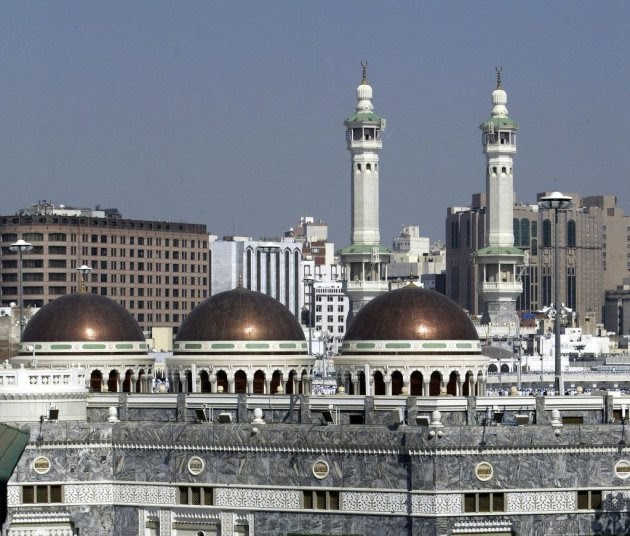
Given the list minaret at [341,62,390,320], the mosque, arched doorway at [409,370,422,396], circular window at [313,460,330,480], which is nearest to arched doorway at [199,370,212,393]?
the mosque

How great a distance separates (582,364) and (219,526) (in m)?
116

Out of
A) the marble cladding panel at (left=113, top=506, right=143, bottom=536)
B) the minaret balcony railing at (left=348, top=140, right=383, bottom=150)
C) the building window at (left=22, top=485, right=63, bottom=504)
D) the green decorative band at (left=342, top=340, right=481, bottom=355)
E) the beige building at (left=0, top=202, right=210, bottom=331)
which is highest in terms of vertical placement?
the minaret balcony railing at (left=348, top=140, right=383, bottom=150)

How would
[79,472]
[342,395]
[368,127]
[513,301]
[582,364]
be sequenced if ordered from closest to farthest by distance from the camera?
[79,472] < [342,395] < [368,127] < [513,301] < [582,364]

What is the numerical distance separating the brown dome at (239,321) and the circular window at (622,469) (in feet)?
49.6

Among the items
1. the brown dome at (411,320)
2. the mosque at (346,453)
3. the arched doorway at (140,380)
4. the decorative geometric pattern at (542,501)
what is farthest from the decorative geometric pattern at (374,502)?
the arched doorway at (140,380)

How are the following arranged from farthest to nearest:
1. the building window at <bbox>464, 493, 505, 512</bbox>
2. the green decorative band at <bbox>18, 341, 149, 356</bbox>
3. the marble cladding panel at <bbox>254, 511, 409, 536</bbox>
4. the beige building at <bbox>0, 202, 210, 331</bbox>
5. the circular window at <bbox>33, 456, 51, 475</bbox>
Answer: the beige building at <bbox>0, 202, 210, 331</bbox>, the green decorative band at <bbox>18, 341, 149, 356</bbox>, the circular window at <bbox>33, 456, 51, 475</bbox>, the marble cladding panel at <bbox>254, 511, 409, 536</bbox>, the building window at <bbox>464, 493, 505, 512</bbox>

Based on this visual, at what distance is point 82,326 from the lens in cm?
6488

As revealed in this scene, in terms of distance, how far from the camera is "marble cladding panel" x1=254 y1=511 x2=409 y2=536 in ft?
164

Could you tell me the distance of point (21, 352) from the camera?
2576 inches

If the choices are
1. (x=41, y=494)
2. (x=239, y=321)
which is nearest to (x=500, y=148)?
(x=239, y=321)

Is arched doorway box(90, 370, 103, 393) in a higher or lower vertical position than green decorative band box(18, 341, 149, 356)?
lower

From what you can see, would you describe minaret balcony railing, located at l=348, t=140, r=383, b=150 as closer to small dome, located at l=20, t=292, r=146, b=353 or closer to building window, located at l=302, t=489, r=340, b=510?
small dome, located at l=20, t=292, r=146, b=353

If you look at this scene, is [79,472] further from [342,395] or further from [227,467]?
[342,395]

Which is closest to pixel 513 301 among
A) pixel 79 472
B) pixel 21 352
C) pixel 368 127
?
pixel 368 127
